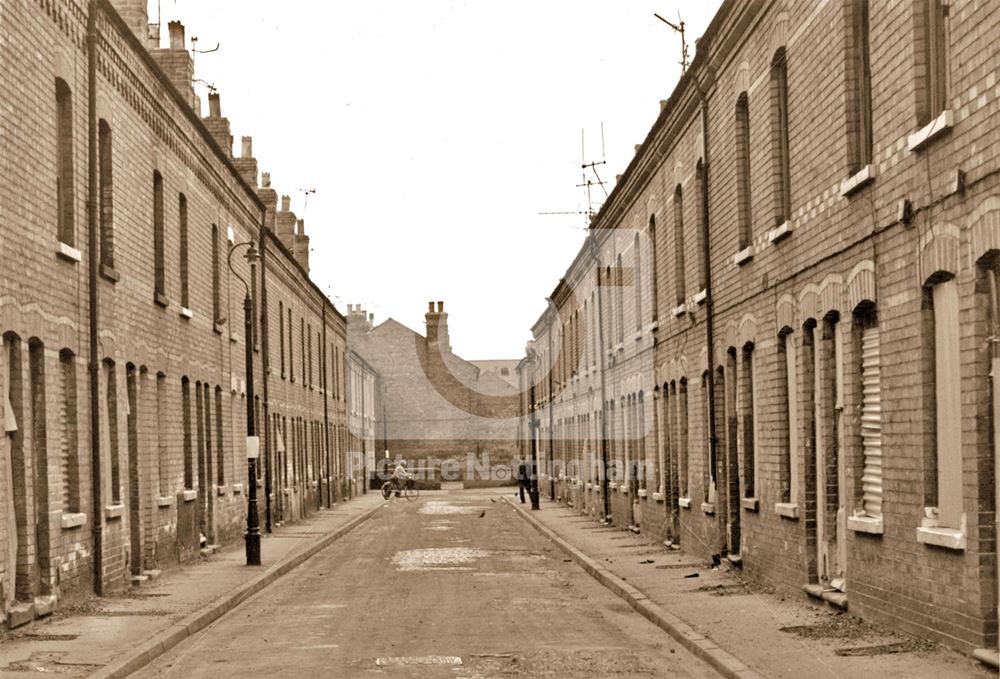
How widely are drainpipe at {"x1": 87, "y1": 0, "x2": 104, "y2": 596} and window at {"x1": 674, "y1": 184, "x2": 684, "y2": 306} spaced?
10604 millimetres

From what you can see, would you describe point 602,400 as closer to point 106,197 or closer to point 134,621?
point 106,197

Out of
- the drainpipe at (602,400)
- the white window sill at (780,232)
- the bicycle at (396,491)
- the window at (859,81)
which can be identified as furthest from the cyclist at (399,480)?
the window at (859,81)

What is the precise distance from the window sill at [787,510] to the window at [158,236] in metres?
10.5

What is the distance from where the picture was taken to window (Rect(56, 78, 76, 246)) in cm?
1688

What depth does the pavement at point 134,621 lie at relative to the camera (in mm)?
12445

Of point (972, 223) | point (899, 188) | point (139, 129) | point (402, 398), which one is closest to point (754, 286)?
point (899, 188)

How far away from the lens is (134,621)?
51.4 ft

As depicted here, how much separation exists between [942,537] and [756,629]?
2.86 m

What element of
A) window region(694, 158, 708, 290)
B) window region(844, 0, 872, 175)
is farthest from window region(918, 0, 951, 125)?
window region(694, 158, 708, 290)

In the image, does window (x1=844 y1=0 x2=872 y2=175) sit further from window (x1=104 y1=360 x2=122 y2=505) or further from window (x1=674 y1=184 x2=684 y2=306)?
window (x1=674 y1=184 x2=684 y2=306)

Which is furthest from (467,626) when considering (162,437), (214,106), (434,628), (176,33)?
(214,106)

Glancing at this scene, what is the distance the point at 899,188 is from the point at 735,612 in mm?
5145

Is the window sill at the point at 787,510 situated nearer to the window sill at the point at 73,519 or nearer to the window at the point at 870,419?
the window at the point at 870,419

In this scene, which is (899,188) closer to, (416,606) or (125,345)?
(416,606)
